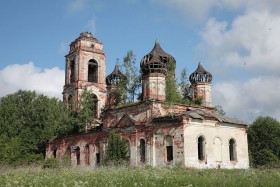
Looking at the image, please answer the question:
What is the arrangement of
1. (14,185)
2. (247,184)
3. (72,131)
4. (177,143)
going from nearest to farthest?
1. (14,185)
2. (247,184)
3. (177,143)
4. (72,131)

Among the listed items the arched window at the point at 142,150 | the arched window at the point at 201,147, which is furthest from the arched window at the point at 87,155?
the arched window at the point at 201,147

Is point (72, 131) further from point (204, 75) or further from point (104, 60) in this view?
point (204, 75)

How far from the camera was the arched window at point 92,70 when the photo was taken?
147 ft

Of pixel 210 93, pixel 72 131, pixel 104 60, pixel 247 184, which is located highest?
pixel 104 60

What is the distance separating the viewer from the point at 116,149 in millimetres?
30531

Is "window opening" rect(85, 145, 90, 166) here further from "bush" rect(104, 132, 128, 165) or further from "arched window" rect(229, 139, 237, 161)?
"arched window" rect(229, 139, 237, 161)

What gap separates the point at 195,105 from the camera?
3447cm

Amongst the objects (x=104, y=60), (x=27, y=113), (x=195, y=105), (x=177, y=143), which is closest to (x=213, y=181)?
(x=177, y=143)

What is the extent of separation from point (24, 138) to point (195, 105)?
18.2 meters

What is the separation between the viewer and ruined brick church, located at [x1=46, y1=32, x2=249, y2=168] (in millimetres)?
28469

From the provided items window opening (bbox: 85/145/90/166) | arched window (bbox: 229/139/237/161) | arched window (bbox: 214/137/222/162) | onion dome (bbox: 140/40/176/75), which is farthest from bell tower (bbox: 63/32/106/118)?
arched window (bbox: 214/137/222/162)

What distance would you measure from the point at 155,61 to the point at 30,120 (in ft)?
54.0

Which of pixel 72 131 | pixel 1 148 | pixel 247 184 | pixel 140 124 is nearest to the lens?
pixel 247 184

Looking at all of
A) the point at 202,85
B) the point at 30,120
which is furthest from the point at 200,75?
the point at 30,120
